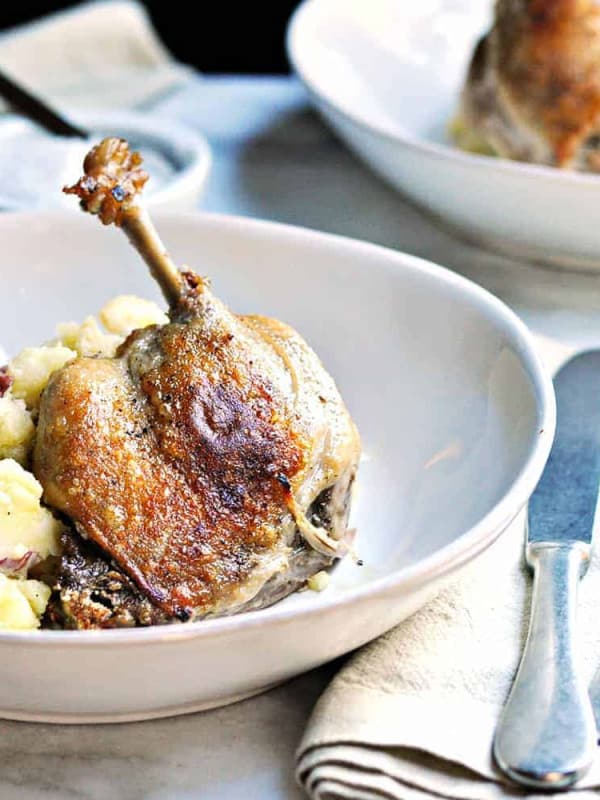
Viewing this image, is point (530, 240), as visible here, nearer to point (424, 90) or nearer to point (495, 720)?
point (424, 90)

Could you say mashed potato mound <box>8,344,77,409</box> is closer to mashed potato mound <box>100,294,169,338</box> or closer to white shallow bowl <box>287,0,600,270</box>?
mashed potato mound <box>100,294,169,338</box>

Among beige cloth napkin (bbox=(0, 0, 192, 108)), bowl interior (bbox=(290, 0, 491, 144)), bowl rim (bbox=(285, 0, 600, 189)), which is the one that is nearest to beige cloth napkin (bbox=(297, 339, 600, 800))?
bowl rim (bbox=(285, 0, 600, 189))

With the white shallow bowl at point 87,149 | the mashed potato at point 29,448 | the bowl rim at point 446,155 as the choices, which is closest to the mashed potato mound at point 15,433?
the mashed potato at point 29,448

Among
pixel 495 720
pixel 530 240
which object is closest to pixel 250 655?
pixel 495 720

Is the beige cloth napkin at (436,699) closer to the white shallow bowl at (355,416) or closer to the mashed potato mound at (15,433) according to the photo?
the white shallow bowl at (355,416)

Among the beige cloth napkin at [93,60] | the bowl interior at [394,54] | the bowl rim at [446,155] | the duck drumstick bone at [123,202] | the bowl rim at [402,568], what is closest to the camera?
the bowl rim at [402,568]

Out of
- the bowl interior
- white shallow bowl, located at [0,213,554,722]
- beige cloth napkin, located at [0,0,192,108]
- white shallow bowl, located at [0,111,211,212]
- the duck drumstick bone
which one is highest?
the duck drumstick bone

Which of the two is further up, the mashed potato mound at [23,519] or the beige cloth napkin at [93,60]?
the mashed potato mound at [23,519]
